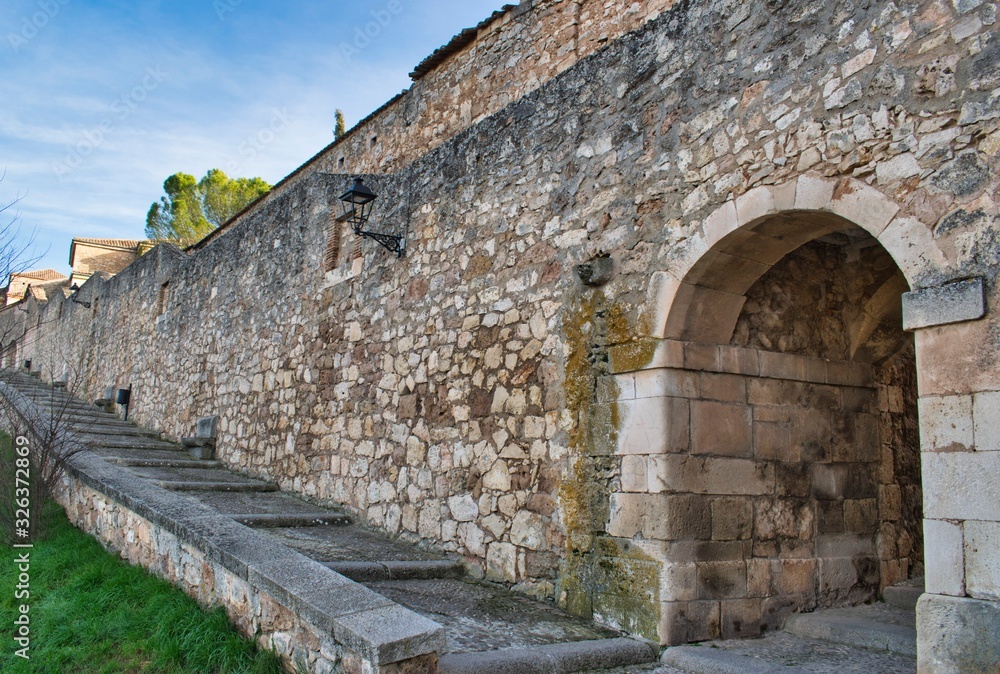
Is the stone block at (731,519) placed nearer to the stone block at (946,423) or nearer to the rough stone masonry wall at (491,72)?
the stone block at (946,423)

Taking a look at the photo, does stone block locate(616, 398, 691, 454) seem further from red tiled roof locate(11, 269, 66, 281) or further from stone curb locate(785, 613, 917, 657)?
red tiled roof locate(11, 269, 66, 281)

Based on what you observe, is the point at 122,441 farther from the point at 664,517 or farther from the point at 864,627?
the point at 864,627

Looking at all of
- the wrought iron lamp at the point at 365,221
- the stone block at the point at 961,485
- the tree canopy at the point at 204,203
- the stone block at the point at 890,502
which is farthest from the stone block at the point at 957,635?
the tree canopy at the point at 204,203

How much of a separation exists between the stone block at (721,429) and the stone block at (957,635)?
1374 millimetres

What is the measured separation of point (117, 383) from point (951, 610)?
13342mm

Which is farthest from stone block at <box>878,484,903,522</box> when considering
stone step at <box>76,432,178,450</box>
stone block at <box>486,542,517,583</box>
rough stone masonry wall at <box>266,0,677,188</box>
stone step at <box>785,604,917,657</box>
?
stone step at <box>76,432,178,450</box>

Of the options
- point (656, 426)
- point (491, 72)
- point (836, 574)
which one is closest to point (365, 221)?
point (656, 426)

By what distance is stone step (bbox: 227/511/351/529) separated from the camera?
574 centimetres

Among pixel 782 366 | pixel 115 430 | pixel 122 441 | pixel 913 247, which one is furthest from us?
pixel 115 430

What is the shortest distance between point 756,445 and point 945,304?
60.9 inches

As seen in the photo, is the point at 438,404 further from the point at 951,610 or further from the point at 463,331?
A: the point at 951,610

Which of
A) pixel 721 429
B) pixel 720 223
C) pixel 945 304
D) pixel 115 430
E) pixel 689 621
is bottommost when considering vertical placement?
pixel 689 621

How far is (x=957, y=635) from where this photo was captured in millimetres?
2676

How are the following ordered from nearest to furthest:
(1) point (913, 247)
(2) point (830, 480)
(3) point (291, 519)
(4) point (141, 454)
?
(1) point (913, 247), (2) point (830, 480), (3) point (291, 519), (4) point (141, 454)
